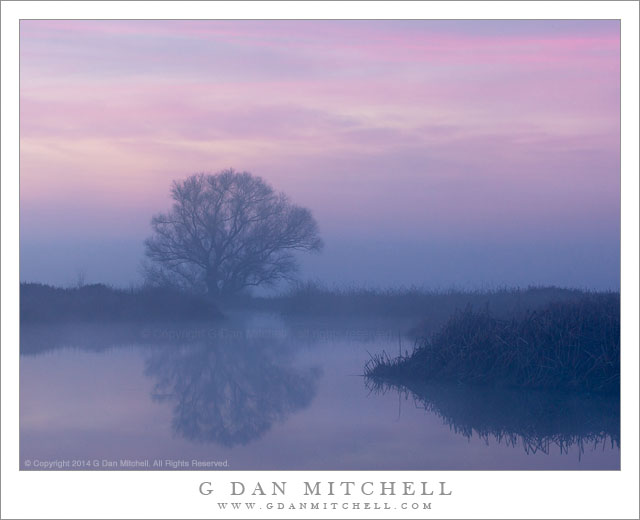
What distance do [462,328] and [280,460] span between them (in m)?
4.10

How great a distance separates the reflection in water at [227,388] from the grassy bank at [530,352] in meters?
1.57

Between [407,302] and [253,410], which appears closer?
[253,410]

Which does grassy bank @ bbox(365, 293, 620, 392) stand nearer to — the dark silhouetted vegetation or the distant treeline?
the dark silhouetted vegetation

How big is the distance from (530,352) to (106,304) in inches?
467

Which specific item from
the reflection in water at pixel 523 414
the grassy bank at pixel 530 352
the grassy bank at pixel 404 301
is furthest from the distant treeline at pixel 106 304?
the reflection in water at pixel 523 414

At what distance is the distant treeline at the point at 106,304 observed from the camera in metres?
16.5

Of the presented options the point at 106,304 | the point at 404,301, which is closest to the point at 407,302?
the point at 404,301

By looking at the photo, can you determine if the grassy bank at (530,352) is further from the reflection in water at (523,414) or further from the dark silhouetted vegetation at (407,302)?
the dark silhouetted vegetation at (407,302)

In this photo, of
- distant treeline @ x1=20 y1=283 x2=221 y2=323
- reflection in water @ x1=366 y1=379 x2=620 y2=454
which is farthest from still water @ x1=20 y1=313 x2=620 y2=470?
distant treeline @ x1=20 y1=283 x2=221 y2=323

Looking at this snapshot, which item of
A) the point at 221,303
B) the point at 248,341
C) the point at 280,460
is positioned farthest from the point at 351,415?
the point at 221,303

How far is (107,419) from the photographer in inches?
279

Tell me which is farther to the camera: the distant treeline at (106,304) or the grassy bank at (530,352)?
the distant treeline at (106,304)

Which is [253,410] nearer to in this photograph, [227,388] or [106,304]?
[227,388]

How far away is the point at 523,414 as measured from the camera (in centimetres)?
734
